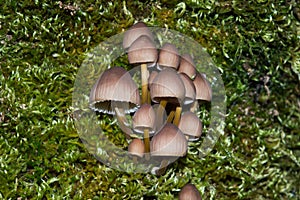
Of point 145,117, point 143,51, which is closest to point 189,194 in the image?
point 145,117

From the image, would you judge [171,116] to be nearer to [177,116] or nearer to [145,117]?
[177,116]

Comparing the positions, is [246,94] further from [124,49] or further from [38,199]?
[38,199]

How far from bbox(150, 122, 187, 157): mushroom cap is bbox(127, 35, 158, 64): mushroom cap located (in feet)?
0.98

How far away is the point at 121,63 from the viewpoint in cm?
223

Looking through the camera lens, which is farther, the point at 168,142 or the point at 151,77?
the point at 151,77

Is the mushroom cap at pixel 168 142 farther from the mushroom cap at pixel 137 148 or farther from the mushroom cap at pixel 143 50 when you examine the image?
the mushroom cap at pixel 143 50

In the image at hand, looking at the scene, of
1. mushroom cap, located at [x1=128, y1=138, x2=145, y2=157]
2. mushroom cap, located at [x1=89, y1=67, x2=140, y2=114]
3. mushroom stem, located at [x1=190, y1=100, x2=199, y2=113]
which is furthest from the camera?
mushroom stem, located at [x1=190, y1=100, x2=199, y2=113]

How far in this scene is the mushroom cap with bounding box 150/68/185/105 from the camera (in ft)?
6.26

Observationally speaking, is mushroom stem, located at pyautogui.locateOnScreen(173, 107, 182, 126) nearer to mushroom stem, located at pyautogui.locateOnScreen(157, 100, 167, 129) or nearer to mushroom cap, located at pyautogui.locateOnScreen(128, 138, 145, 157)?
mushroom stem, located at pyautogui.locateOnScreen(157, 100, 167, 129)

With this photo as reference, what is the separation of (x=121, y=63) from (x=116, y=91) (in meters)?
0.35

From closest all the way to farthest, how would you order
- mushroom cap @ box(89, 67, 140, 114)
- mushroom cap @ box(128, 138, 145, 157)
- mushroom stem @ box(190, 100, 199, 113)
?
mushroom cap @ box(89, 67, 140, 114), mushroom cap @ box(128, 138, 145, 157), mushroom stem @ box(190, 100, 199, 113)

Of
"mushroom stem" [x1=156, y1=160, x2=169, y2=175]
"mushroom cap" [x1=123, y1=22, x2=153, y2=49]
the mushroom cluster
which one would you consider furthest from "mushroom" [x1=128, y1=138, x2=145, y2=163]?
"mushroom cap" [x1=123, y1=22, x2=153, y2=49]

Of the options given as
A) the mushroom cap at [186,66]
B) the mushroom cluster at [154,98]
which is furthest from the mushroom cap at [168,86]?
the mushroom cap at [186,66]

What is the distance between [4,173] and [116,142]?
0.52 metres
